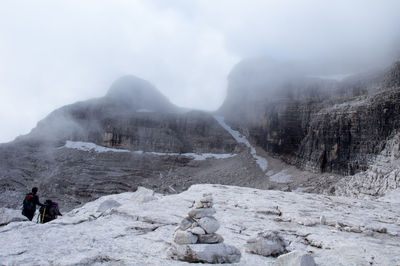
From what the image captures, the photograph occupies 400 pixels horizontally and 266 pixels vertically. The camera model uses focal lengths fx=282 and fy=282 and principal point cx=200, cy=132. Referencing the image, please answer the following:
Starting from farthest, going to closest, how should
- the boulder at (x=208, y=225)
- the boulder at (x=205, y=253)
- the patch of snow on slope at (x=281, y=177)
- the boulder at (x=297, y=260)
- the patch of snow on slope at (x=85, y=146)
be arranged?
the patch of snow on slope at (x=85, y=146), the patch of snow on slope at (x=281, y=177), the boulder at (x=208, y=225), the boulder at (x=205, y=253), the boulder at (x=297, y=260)

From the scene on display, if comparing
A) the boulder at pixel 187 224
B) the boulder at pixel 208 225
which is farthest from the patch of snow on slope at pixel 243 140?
the boulder at pixel 208 225

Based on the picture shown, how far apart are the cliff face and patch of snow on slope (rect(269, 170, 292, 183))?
3.18 m

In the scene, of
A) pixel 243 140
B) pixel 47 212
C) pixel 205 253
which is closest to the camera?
pixel 205 253

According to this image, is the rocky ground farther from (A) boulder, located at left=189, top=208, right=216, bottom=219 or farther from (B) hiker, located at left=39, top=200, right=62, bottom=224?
(A) boulder, located at left=189, top=208, right=216, bottom=219

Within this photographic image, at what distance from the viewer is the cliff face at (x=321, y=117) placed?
35.6m

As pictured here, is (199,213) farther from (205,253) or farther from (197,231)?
(205,253)

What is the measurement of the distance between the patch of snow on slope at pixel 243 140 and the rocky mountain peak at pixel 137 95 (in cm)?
2476

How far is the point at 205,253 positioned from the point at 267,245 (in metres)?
1.34

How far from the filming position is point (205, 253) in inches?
208

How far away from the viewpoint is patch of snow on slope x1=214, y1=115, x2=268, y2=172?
54.9 meters

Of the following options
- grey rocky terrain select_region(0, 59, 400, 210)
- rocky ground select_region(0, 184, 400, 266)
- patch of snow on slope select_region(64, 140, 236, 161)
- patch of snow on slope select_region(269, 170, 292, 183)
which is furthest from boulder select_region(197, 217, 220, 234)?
patch of snow on slope select_region(64, 140, 236, 161)

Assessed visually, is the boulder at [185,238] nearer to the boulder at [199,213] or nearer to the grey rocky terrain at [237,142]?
the boulder at [199,213]

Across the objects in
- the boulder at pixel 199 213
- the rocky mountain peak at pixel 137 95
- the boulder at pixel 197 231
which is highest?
the rocky mountain peak at pixel 137 95

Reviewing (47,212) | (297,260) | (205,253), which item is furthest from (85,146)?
(297,260)
